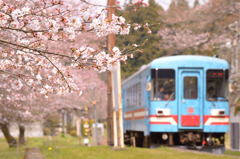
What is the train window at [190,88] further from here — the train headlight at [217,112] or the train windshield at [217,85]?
the train headlight at [217,112]

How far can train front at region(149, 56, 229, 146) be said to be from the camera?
16.9m

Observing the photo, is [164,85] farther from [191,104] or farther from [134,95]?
[134,95]

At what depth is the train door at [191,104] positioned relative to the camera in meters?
16.9

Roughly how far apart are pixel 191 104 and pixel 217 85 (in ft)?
3.16

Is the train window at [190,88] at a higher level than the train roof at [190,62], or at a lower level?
lower

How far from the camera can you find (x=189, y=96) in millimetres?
Answer: 17078

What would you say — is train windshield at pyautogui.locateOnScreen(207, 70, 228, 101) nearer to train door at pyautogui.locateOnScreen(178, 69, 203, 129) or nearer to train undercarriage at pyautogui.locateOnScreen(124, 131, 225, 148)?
train door at pyautogui.locateOnScreen(178, 69, 203, 129)

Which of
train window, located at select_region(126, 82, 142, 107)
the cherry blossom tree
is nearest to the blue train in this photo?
train window, located at select_region(126, 82, 142, 107)

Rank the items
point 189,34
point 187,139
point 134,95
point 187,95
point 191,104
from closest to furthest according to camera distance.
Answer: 1. point 191,104
2. point 187,95
3. point 187,139
4. point 134,95
5. point 189,34

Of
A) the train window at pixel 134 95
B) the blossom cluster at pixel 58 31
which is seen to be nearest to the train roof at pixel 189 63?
the train window at pixel 134 95

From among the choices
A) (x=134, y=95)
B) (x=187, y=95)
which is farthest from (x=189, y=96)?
(x=134, y=95)

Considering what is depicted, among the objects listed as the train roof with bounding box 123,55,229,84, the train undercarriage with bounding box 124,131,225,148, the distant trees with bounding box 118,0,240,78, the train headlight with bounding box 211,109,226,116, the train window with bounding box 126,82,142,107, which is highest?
the distant trees with bounding box 118,0,240,78

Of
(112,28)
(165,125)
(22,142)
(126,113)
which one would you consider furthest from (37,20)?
(22,142)

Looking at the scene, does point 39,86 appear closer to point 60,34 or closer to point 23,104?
point 60,34
